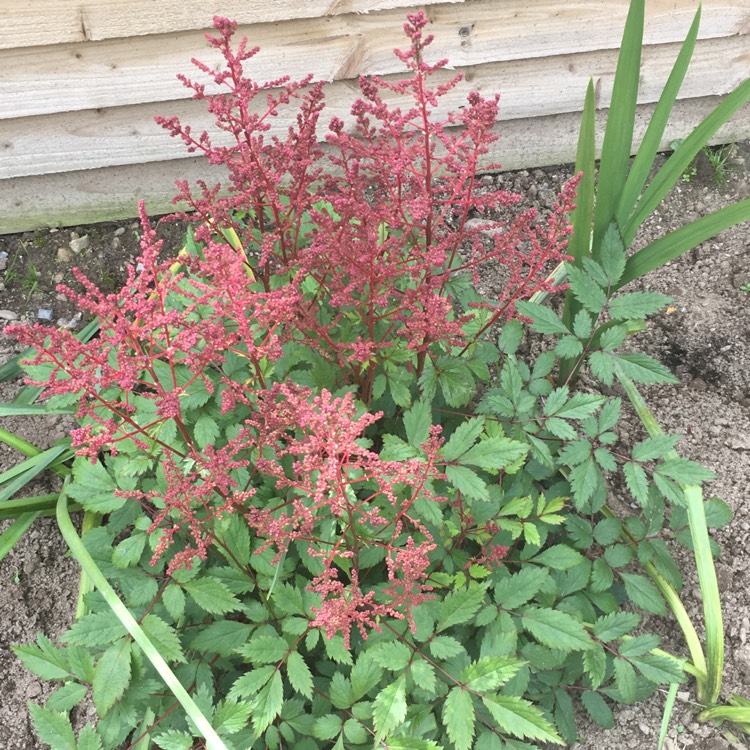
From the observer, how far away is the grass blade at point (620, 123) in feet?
5.25

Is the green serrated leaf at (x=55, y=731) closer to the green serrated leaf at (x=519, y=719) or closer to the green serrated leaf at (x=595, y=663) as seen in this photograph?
the green serrated leaf at (x=519, y=719)

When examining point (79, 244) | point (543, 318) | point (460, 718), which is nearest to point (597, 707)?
point (460, 718)

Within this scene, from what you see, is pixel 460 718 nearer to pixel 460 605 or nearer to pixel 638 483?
pixel 460 605

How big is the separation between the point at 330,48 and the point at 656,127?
121cm

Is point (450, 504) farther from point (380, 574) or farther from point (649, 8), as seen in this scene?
point (649, 8)

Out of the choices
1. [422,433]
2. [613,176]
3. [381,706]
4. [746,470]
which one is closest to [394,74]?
[613,176]

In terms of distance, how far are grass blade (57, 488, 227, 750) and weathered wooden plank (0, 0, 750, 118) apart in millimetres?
1540

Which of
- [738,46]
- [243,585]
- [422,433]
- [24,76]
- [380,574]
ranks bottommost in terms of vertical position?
[380,574]

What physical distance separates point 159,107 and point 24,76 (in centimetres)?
42

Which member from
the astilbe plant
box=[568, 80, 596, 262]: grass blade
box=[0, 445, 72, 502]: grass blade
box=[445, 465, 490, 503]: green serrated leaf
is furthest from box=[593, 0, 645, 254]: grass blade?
box=[0, 445, 72, 502]: grass blade

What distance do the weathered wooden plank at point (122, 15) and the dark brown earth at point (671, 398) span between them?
0.71 meters

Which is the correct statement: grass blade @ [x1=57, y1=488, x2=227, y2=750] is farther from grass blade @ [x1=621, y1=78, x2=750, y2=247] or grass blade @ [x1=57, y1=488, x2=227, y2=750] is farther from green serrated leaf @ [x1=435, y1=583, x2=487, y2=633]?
grass blade @ [x1=621, y1=78, x2=750, y2=247]

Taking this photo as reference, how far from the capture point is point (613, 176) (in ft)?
5.81

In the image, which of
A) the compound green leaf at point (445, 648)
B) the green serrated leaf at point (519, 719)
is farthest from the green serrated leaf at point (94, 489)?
the green serrated leaf at point (519, 719)
